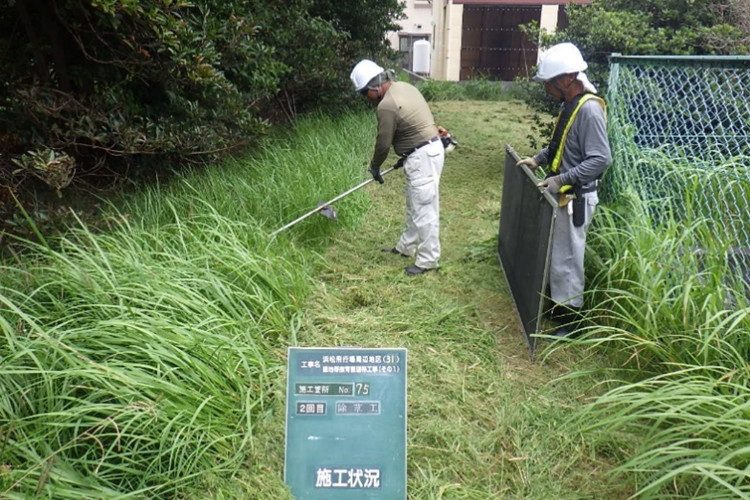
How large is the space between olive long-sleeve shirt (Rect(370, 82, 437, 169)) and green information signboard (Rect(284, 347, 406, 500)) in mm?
2501

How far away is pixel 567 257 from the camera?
11.7 feet

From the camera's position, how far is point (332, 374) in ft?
8.25

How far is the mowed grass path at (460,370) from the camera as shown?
8.77ft

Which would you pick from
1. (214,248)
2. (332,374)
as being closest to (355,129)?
(214,248)

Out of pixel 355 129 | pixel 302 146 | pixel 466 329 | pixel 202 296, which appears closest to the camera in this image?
pixel 202 296

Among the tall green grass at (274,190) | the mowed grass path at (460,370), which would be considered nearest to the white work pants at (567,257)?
the mowed grass path at (460,370)

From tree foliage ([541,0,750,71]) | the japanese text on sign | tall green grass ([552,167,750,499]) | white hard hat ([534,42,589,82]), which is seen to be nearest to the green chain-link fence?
tall green grass ([552,167,750,499])

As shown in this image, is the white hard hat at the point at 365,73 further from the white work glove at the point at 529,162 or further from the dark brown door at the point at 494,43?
the dark brown door at the point at 494,43

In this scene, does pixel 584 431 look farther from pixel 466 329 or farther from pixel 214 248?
pixel 214 248

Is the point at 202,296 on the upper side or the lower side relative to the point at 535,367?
upper

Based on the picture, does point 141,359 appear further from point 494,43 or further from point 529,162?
point 494,43

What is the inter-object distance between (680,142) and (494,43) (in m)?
16.3

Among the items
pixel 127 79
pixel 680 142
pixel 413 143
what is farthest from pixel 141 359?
pixel 680 142

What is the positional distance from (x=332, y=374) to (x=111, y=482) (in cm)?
98
